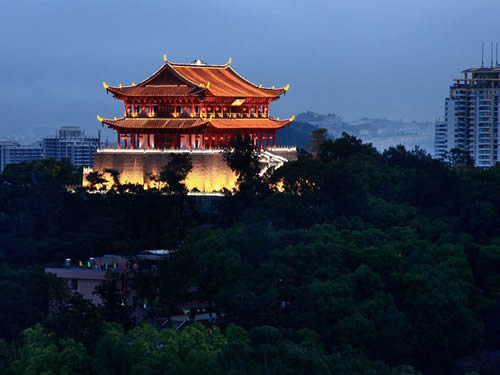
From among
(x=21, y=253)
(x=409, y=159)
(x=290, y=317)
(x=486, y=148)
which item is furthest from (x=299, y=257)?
(x=486, y=148)

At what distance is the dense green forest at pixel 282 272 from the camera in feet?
106

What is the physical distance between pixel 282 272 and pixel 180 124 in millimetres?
15286

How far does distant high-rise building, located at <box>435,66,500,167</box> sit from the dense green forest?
4473cm

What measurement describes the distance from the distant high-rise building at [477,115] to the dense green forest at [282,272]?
1761 inches

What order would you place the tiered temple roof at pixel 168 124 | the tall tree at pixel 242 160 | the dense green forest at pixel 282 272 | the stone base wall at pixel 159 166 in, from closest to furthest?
the dense green forest at pixel 282 272 → the tall tree at pixel 242 160 → the stone base wall at pixel 159 166 → the tiered temple roof at pixel 168 124

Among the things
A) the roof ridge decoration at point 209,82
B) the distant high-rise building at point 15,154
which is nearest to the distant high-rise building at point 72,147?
the distant high-rise building at point 15,154

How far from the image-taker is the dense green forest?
32.3m

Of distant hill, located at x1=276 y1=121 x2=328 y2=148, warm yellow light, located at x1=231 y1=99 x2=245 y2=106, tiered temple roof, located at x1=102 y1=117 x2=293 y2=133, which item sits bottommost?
tiered temple roof, located at x1=102 y1=117 x2=293 y2=133

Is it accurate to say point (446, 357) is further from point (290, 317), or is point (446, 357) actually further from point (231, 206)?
point (231, 206)

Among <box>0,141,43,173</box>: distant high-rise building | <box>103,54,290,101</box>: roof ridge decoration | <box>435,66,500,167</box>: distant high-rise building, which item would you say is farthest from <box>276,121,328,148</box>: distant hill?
<box>103,54,290,101</box>: roof ridge decoration

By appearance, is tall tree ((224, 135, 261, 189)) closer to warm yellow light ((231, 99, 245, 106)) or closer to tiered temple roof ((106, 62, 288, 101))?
tiered temple roof ((106, 62, 288, 101))

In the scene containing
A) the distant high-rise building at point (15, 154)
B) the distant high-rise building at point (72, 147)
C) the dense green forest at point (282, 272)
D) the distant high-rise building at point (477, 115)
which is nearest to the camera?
the dense green forest at point (282, 272)

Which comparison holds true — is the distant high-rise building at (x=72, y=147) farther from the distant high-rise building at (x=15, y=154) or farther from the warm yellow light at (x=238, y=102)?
the warm yellow light at (x=238, y=102)

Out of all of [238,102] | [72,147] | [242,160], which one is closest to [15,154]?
[72,147]
